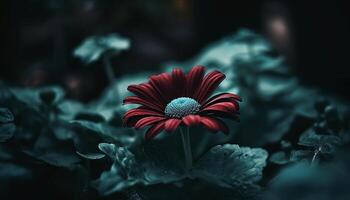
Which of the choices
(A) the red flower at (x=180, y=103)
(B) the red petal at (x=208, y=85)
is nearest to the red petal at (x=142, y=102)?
(A) the red flower at (x=180, y=103)

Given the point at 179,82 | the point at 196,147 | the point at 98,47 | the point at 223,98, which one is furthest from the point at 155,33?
the point at 223,98

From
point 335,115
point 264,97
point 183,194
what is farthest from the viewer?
point 264,97

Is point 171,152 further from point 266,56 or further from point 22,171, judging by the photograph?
point 266,56

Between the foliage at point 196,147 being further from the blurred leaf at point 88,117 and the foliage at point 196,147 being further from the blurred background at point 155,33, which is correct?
the blurred background at point 155,33

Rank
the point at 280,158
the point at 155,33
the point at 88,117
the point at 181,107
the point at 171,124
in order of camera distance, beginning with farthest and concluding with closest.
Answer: the point at 155,33, the point at 88,117, the point at 280,158, the point at 181,107, the point at 171,124

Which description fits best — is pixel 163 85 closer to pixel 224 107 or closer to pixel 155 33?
pixel 224 107

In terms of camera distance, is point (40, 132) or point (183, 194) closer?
point (183, 194)

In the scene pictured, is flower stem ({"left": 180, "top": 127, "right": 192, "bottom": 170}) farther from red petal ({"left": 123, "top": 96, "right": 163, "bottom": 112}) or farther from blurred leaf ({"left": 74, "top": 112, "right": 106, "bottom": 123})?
blurred leaf ({"left": 74, "top": 112, "right": 106, "bottom": 123})

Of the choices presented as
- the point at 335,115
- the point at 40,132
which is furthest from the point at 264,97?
the point at 40,132
